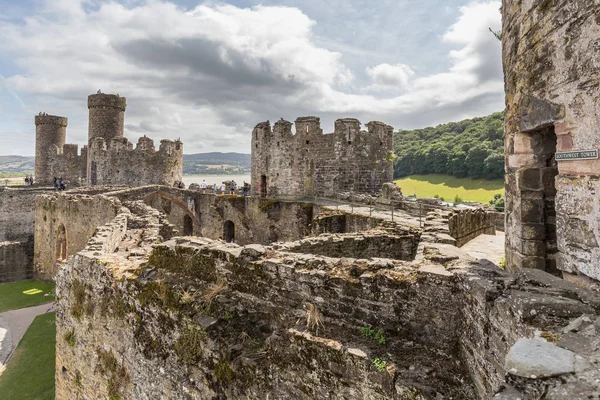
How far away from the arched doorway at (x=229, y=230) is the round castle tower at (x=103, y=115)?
61.4 ft

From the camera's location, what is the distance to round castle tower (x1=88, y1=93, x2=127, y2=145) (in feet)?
117

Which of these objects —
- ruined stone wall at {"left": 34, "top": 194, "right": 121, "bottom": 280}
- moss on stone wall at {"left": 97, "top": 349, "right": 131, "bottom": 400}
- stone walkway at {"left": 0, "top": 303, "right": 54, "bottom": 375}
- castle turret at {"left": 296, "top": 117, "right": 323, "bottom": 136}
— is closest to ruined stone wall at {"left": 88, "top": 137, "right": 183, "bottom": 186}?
ruined stone wall at {"left": 34, "top": 194, "right": 121, "bottom": 280}

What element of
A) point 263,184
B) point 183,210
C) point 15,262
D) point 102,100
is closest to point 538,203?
point 263,184

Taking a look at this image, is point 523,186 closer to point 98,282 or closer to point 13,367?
point 98,282

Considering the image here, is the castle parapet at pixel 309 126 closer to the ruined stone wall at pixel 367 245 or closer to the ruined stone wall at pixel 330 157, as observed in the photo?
the ruined stone wall at pixel 330 157

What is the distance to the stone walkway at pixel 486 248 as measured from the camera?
862cm

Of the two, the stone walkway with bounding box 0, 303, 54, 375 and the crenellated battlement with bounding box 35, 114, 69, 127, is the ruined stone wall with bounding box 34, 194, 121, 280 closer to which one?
the stone walkway with bounding box 0, 303, 54, 375

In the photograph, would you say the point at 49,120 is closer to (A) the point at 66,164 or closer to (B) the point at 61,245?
(A) the point at 66,164

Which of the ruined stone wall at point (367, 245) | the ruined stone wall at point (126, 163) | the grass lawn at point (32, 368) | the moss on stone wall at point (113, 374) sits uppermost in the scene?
the ruined stone wall at point (126, 163)

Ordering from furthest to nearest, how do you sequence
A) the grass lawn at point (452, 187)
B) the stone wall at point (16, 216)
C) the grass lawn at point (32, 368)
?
the grass lawn at point (452, 187)
the stone wall at point (16, 216)
the grass lawn at point (32, 368)

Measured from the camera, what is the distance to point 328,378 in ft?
11.8

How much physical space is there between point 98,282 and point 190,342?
2572 mm

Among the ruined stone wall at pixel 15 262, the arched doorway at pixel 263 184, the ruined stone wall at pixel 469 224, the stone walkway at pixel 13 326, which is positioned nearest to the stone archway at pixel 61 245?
the stone walkway at pixel 13 326

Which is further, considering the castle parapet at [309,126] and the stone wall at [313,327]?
the castle parapet at [309,126]
